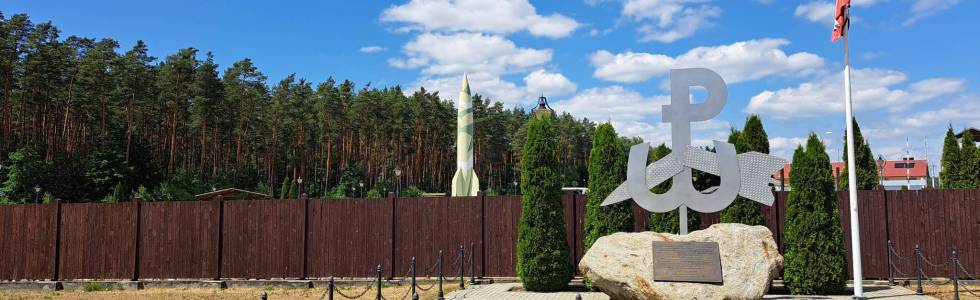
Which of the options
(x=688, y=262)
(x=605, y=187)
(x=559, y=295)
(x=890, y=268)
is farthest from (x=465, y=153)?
(x=688, y=262)

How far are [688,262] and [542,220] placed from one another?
3.85 metres

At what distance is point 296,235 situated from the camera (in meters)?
Result: 17.2

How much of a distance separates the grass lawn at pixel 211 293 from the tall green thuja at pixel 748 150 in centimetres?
601

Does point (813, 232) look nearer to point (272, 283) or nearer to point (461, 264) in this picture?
point (461, 264)

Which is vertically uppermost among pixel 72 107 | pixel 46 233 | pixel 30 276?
pixel 72 107

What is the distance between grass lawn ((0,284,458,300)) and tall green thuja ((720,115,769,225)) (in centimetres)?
601

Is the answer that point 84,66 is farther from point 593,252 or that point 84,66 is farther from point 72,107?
point 593,252

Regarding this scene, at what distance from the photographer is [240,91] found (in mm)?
56844

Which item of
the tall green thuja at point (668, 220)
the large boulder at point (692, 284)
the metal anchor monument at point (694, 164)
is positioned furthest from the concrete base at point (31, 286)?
the tall green thuja at point (668, 220)

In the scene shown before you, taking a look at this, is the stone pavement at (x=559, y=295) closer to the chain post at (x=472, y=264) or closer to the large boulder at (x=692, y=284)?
the chain post at (x=472, y=264)

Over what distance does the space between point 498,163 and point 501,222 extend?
216 feet

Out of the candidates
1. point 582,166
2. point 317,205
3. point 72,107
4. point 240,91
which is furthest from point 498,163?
point 317,205

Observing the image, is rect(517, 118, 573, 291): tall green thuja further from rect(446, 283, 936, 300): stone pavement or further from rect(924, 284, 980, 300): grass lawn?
rect(924, 284, 980, 300): grass lawn

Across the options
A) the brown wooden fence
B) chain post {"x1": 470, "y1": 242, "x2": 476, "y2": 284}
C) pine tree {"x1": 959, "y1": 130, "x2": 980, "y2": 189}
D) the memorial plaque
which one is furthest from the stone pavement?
pine tree {"x1": 959, "y1": 130, "x2": 980, "y2": 189}
